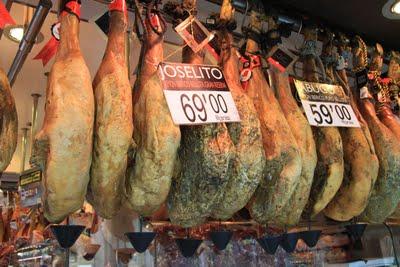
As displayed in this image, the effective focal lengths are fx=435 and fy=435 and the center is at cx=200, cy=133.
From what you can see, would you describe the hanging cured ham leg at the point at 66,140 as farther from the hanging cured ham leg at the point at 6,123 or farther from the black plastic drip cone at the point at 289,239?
the black plastic drip cone at the point at 289,239

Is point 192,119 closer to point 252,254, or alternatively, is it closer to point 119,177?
point 119,177

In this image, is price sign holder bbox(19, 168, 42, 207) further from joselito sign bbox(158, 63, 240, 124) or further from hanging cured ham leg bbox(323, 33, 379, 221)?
hanging cured ham leg bbox(323, 33, 379, 221)

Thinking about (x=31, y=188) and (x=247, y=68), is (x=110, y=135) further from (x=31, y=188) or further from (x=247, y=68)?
(x=31, y=188)

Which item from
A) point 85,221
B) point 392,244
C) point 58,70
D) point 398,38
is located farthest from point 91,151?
point 392,244

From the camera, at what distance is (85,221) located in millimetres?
2158

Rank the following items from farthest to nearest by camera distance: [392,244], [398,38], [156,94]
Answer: [392,244] < [398,38] < [156,94]

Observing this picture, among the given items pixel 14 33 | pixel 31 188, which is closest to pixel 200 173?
pixel 31 188

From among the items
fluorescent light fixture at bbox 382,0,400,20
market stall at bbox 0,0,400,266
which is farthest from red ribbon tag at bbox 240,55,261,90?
fluorescent light fixture at bbox 382,0,400,20

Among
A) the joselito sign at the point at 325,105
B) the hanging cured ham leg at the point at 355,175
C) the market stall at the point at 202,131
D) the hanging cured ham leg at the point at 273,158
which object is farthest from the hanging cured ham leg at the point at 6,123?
the hanging cured ham leg at the point at 355,175

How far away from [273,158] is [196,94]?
10.6 inches

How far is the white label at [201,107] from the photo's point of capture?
983mm

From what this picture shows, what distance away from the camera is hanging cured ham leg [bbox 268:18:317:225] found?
1.19 m

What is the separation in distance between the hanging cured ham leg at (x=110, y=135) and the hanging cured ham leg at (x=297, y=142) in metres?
0.49

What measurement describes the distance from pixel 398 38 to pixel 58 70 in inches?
69.5
